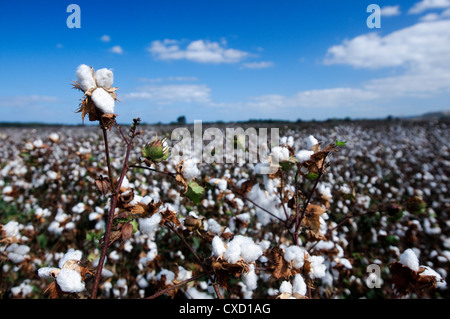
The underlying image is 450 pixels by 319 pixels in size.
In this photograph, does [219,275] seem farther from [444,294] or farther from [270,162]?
[444,294]

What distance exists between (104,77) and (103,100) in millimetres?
86

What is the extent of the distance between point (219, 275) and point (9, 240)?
144 centimetres

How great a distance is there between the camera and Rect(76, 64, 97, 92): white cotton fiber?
2.46ft

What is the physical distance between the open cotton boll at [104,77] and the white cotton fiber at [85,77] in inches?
0.7

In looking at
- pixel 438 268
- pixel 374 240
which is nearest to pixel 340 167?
pixel 374 240

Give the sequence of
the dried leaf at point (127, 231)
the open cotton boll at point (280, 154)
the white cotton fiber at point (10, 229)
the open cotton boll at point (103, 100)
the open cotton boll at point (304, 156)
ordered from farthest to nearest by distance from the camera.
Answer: the white cotton fiber at point (10, 229), the open cotton boll at point (280, 154), the open cotton boll at point (304, 156), the dried leaf at point (127, 231), the open cotton boll at point (103, 100)

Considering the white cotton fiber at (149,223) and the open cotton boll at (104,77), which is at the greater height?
the open cotton boll at (104,77)

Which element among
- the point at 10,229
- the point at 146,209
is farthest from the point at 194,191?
the point at 10,229

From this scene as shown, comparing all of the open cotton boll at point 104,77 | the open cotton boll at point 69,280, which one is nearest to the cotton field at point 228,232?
the open cotton boll at point 69,280

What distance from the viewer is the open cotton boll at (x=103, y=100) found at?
74 centimetres

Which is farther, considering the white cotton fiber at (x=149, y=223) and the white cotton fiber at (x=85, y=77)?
the white cotton fiber at (x=149, y=223)

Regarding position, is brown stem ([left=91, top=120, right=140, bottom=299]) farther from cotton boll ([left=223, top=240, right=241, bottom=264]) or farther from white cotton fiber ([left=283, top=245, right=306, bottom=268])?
white cotton fiber ([left=283, top=245, right=306, bottom=268])

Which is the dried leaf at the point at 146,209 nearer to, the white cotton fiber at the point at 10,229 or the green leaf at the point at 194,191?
the green leaf at the point at 194,191

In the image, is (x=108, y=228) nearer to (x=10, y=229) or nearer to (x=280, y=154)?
(x=280, y=154)
